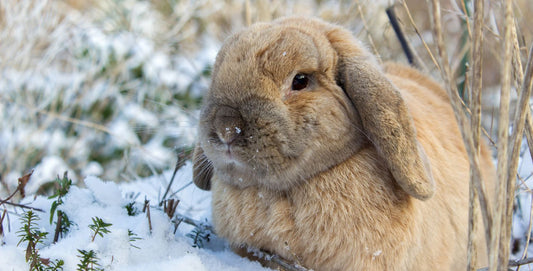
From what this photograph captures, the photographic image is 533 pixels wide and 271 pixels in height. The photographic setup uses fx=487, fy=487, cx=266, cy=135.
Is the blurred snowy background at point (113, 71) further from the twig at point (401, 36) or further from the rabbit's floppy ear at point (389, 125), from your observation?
the rabbit's floppy ear at point (389, 125)

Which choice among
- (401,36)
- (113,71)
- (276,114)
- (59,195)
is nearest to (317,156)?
(276,114)

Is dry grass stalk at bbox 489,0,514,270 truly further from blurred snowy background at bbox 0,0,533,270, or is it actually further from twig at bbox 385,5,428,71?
blurred snowy background at bbox 0,0,533,270

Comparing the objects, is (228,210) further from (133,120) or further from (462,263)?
(133,120)

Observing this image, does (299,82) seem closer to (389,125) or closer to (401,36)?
(389,125)

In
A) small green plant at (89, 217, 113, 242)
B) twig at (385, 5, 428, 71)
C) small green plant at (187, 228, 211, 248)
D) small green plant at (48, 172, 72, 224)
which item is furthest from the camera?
twig at (385, 5, 428, 71)

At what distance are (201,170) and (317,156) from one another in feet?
2.45

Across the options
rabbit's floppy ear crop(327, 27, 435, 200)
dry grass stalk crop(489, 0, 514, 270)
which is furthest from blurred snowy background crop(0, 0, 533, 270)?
dry grass stalk crop(489, 0, 514, 270)

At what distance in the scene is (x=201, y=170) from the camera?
8.51 ft

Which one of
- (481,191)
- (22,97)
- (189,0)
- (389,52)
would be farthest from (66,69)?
(481,191)

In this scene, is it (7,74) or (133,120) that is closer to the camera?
(7,74)

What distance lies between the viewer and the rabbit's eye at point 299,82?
2145 millimetres

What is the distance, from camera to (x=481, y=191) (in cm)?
162

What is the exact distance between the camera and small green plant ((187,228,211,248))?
2.51m

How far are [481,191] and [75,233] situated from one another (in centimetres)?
161
